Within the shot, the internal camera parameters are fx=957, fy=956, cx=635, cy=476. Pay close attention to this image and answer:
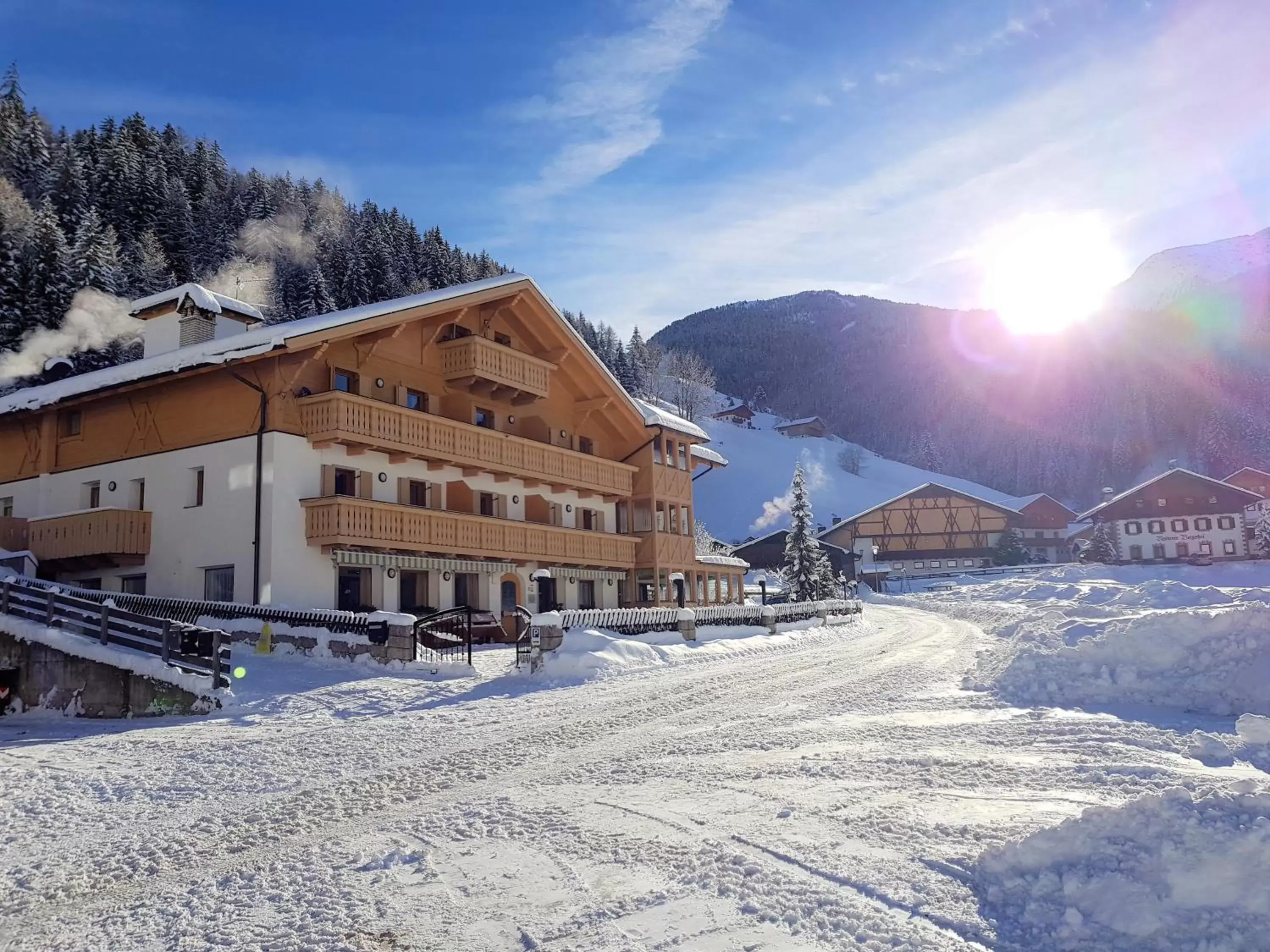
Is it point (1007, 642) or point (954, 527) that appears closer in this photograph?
point (1007, 642)

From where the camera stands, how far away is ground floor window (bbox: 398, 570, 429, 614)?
27.0 metres

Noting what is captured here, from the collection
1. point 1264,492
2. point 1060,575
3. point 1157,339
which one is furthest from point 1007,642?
point 1157,339

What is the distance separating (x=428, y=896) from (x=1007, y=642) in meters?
18.8

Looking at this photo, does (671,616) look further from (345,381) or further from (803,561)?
(803,561)

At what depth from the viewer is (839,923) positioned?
5.18 metres

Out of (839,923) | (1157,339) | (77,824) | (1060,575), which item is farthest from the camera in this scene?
(1157,339)

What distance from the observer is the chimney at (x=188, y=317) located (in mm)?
29422

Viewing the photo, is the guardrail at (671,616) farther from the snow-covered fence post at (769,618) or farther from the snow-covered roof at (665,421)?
the snow-covered roof at (665,421)

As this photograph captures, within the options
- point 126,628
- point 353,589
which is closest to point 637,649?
point 353,589

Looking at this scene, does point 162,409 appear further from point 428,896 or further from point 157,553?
point 428,896

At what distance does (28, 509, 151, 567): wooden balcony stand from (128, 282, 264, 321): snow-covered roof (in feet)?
24.4

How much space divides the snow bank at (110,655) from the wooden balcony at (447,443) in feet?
26.1

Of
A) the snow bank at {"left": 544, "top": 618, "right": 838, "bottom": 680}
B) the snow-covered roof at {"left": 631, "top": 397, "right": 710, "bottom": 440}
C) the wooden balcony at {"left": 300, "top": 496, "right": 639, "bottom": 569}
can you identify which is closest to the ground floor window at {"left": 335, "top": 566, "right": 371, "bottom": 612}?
the wooden balcony at {"left": 300, "top": 496, "right": 639, "bottom": 569}

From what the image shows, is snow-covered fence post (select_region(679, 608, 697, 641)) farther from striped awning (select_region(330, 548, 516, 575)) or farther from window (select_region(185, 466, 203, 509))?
Answer: window (select_region(185, 466, 203, 509))
